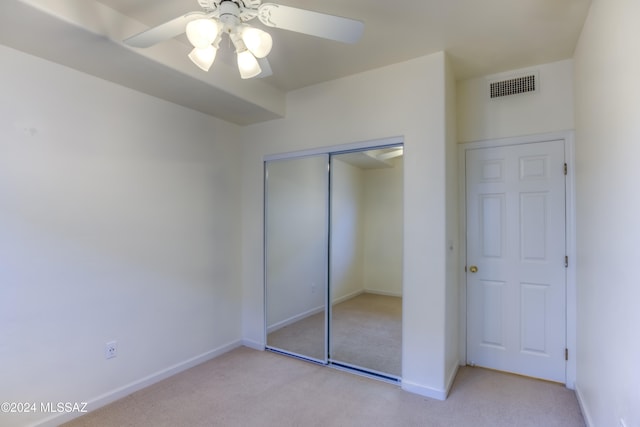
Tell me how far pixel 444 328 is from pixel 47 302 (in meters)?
2.76

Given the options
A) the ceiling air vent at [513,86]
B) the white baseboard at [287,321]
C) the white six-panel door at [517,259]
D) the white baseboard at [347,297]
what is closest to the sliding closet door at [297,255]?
the white baseboard at [287,321]

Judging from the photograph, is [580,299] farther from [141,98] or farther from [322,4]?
[141,98]

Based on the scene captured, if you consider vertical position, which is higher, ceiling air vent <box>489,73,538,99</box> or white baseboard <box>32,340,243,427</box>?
ceiling air vent <box>489,73,538,99</box>

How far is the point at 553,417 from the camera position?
222 centimetres

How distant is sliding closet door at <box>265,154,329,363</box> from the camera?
318 cm

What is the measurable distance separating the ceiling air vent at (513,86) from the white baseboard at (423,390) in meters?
2.50

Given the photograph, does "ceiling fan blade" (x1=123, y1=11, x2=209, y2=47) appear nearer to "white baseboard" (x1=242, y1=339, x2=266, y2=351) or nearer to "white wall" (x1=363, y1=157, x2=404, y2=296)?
"white wall" (x1=363, y1=157, x2=404, y2=296)

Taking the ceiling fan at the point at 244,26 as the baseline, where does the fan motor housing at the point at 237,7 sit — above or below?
above

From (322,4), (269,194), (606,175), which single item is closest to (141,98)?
(269,194)

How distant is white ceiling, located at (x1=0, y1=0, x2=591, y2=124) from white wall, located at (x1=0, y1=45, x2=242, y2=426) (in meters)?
0.26

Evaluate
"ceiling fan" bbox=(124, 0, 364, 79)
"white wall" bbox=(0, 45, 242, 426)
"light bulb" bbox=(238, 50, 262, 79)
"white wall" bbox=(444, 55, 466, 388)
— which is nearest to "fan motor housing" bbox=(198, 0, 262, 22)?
"ceiling fan" bbox=(124, 0, 364, 79)

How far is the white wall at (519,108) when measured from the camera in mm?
2639

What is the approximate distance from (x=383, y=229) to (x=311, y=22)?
77.2 inches

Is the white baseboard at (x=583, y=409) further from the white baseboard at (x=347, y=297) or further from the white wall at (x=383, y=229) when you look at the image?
the white baseboard at (x=347, y=297)
